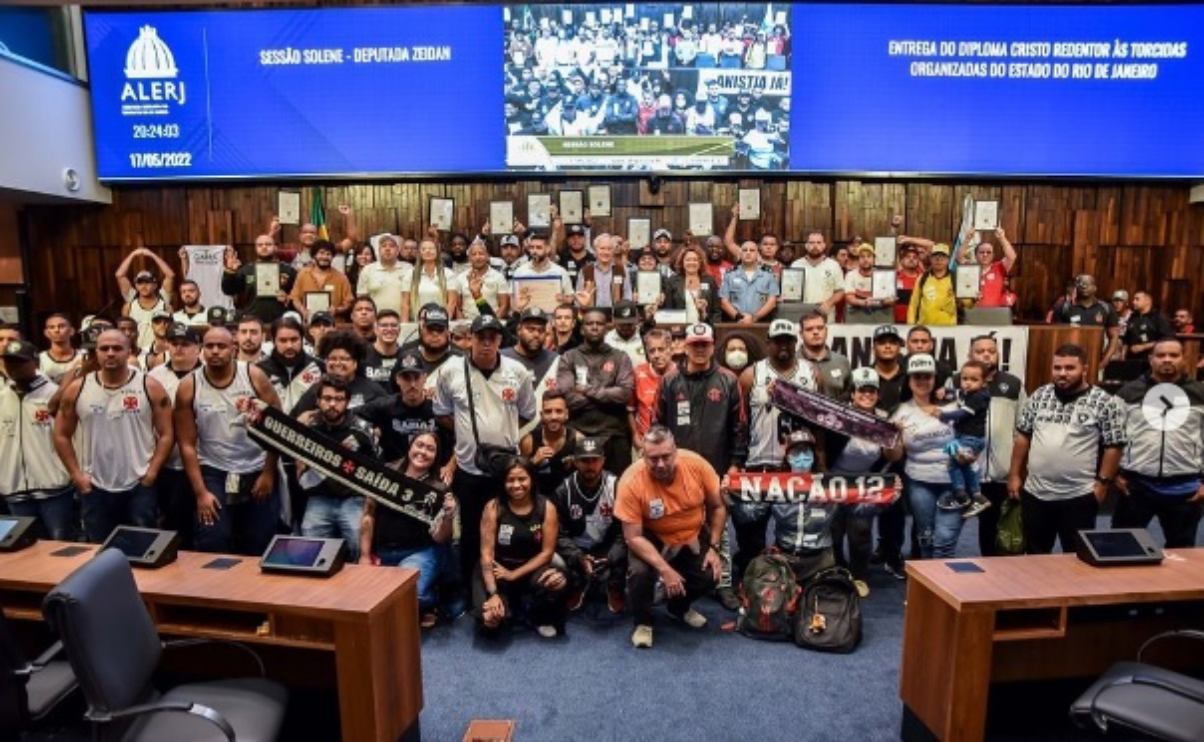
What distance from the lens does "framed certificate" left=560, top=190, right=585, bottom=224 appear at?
905 centimetres

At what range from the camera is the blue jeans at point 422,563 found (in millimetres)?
4320

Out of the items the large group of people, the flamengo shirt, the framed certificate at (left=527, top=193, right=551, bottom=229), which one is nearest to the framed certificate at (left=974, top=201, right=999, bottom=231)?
the large group of people

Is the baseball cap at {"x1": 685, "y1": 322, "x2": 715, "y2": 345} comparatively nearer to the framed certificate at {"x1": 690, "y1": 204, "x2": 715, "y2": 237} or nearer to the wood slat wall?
the framed certificate at {"x1": 690, "y1": 204, "x2": 715, "y2": 237}

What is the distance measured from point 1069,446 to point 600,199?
19.6 feet

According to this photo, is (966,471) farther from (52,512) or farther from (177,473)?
(52,512)

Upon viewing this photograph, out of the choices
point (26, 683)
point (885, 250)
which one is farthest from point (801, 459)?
point (885, 250)

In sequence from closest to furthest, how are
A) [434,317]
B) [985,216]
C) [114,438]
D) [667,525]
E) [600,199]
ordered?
[114,438] < [667,525] < [434,317] < [985,216] < [600,199]

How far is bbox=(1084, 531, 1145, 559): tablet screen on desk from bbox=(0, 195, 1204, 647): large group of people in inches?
32.8

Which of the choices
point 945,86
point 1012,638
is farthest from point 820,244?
point 1012,638

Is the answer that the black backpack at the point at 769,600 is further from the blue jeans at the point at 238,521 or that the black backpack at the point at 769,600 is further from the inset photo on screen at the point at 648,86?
the inset photo on screen at the point at 648,86

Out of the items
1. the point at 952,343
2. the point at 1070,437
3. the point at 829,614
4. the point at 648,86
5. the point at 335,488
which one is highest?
the point at 648,86

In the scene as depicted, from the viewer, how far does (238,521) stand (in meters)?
4.39

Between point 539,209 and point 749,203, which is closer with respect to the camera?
point 749,203

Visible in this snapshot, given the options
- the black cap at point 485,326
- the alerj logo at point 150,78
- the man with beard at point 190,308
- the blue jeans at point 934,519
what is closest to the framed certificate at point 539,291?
the black cap at point 485,326
